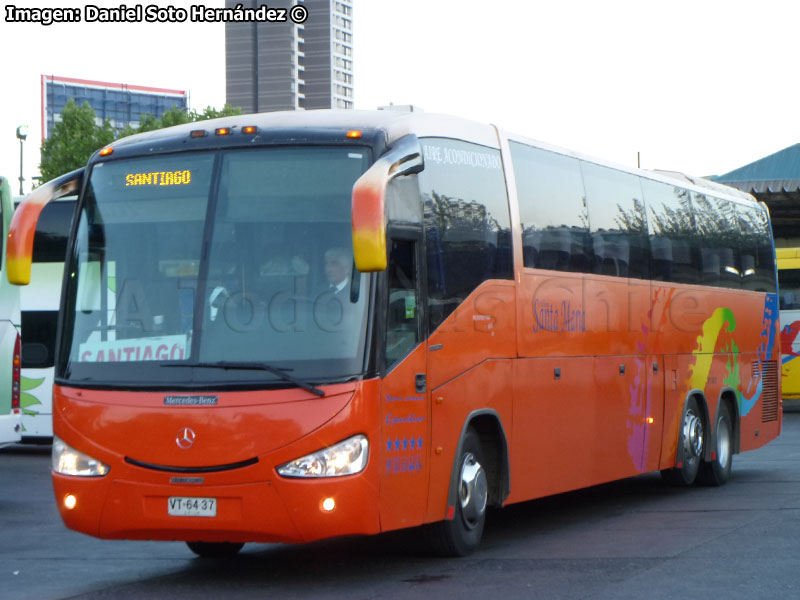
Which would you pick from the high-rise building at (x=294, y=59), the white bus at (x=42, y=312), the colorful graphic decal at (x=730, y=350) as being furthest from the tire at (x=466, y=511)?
the high-rise building at (x=294, y=59)

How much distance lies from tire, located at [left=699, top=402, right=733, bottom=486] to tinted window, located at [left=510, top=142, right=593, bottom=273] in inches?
172

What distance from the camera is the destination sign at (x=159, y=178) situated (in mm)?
9242

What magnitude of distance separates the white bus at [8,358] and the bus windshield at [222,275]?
5.02 meters

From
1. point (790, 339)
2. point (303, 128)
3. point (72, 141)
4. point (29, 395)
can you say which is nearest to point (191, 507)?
point (303, 128)

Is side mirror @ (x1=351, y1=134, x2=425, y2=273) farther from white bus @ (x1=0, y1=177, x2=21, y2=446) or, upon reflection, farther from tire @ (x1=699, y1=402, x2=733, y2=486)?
tire @ (x1=699, y1=402, x2=733, y2=486)

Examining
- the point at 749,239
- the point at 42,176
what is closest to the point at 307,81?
the point at 42,176

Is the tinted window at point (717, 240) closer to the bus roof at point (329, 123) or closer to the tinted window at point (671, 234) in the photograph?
the tinted window at point (671, 234)

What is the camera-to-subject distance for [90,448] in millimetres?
8875

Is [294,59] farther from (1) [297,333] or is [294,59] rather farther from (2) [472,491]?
(1) [297,333]

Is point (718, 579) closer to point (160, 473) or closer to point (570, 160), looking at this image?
point (160, 473)

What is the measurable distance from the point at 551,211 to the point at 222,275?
4050mm

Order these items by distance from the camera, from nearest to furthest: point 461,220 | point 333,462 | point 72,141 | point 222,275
Result: 1. point 333,462
2. point 222,275
3. point 461,220
4. point 72,141

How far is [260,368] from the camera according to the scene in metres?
8.55

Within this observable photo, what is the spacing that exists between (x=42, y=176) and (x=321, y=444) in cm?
5286
